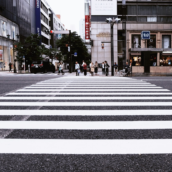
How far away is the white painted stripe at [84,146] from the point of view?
3.20m

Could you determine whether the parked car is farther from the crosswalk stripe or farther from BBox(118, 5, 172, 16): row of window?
the crosswalk stripe

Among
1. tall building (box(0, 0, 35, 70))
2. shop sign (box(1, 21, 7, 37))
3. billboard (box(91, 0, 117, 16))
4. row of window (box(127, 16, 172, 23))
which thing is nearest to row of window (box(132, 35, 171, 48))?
row of window (box(127, 16, 172, 23))

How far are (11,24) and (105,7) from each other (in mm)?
18738

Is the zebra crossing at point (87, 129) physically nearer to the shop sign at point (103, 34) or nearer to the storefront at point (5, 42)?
the shop sign at point (103, 34)

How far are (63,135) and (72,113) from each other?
1779mm

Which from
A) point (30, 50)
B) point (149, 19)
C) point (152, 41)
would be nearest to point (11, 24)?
point (30, 50)

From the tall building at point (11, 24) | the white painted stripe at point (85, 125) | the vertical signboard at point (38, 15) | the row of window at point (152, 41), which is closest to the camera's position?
the white painted stripe at point (85, 125)

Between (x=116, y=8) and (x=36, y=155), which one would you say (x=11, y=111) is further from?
(x=116, y=8)

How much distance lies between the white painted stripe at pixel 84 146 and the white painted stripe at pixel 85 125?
2.50ft

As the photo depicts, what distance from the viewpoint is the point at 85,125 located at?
462cm

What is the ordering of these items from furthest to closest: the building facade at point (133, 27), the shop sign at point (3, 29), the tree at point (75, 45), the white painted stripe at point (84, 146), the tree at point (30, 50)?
the tree at point (75, 45), the shop sign at point (3, 29), the building facade at point (133, 27), the tree at point (30, 50), the white painted stripe at point (84, 146)

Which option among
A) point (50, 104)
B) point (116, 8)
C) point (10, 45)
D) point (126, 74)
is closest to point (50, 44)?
point (10, 45)

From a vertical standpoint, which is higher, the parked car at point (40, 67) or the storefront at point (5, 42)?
the storefront at point (5, 42)

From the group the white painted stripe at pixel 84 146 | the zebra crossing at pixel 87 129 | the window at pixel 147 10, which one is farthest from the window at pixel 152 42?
the white painted stripe at pixel 84 146
